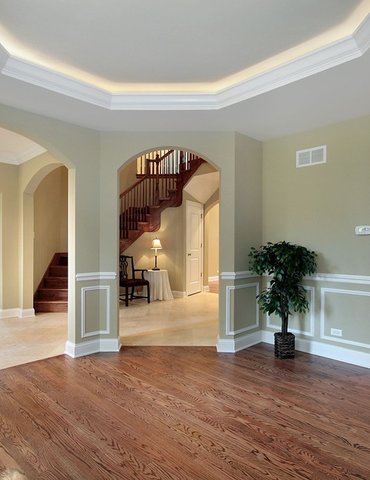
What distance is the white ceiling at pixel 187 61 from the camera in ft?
7.13

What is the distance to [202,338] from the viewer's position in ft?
14.7

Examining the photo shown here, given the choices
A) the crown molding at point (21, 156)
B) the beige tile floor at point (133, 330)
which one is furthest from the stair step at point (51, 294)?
the crown molding at point (21, 156)

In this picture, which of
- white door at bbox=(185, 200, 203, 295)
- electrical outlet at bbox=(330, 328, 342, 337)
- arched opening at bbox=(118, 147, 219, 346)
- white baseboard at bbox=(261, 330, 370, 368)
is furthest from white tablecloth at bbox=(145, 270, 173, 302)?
electrical outlet at bbox=(330, 328, 342, 337)

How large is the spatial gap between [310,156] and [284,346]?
90.2 inches

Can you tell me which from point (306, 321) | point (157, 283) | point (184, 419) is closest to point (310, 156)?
point (306, 321)

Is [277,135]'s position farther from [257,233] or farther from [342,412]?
[342,412]

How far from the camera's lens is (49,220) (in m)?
6.73

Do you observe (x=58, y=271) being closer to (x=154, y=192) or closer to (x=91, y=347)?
(x=154, y=192)

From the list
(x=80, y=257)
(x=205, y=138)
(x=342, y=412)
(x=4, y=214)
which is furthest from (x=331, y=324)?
(x=4, y=214)

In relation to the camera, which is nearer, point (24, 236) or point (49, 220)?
point (24, 236)

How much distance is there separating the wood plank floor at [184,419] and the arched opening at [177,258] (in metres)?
1.47

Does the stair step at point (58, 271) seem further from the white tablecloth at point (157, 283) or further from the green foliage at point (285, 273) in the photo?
the green foliage at point (285, 273)

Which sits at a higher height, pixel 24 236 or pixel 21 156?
pixel 21 156

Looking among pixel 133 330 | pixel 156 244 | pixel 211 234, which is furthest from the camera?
pixel 211 234
